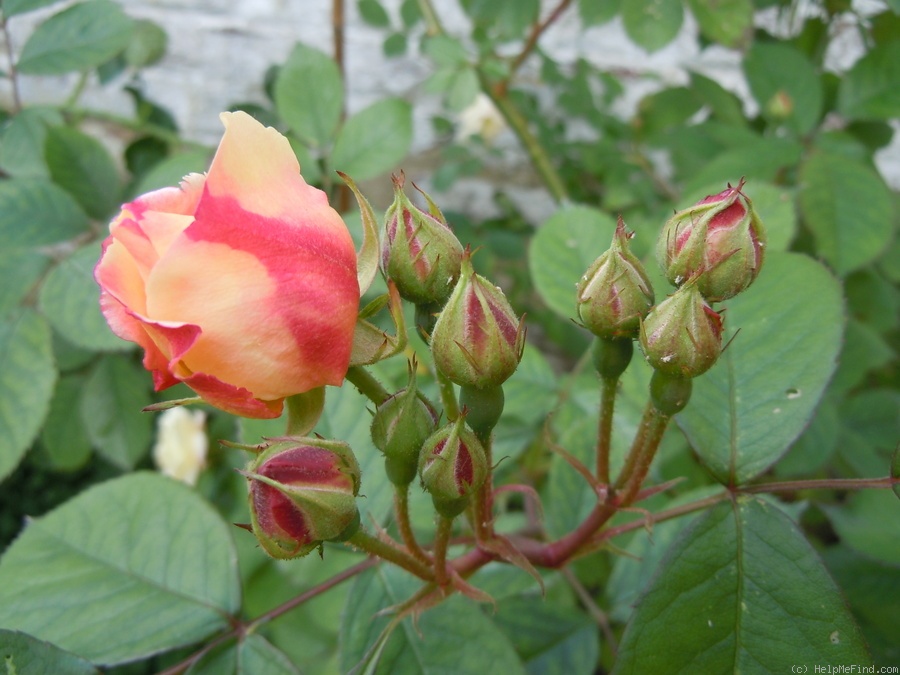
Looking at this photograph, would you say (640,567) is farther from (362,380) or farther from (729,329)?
(362,380)

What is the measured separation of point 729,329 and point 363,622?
0.52 metres

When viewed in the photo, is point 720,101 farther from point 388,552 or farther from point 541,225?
point 388,552

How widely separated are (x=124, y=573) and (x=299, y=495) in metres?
0.44

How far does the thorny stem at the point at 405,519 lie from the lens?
63cm

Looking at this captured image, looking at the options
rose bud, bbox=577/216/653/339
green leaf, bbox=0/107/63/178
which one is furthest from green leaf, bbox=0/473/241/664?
green leaf, bbox=0/107/63/178

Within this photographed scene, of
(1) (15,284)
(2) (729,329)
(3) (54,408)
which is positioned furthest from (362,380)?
(3) (54,408)

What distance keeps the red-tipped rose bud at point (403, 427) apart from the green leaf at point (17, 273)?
0.76m

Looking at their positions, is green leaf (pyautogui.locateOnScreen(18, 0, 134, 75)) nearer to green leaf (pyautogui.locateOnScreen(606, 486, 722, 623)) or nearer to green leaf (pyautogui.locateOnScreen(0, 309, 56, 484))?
green leaf (pyautogui.locateOnScreen(0, 309, 56, 484))

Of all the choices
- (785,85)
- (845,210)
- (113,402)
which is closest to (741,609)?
(845,210)

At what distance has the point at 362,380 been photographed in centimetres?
61

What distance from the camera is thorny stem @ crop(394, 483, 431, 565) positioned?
631 mm

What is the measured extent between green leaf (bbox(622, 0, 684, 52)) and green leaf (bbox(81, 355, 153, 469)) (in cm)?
120

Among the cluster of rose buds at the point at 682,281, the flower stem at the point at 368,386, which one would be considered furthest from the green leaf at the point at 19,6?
the cluster of rose buds at the point at 682,281

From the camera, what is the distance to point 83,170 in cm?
125
